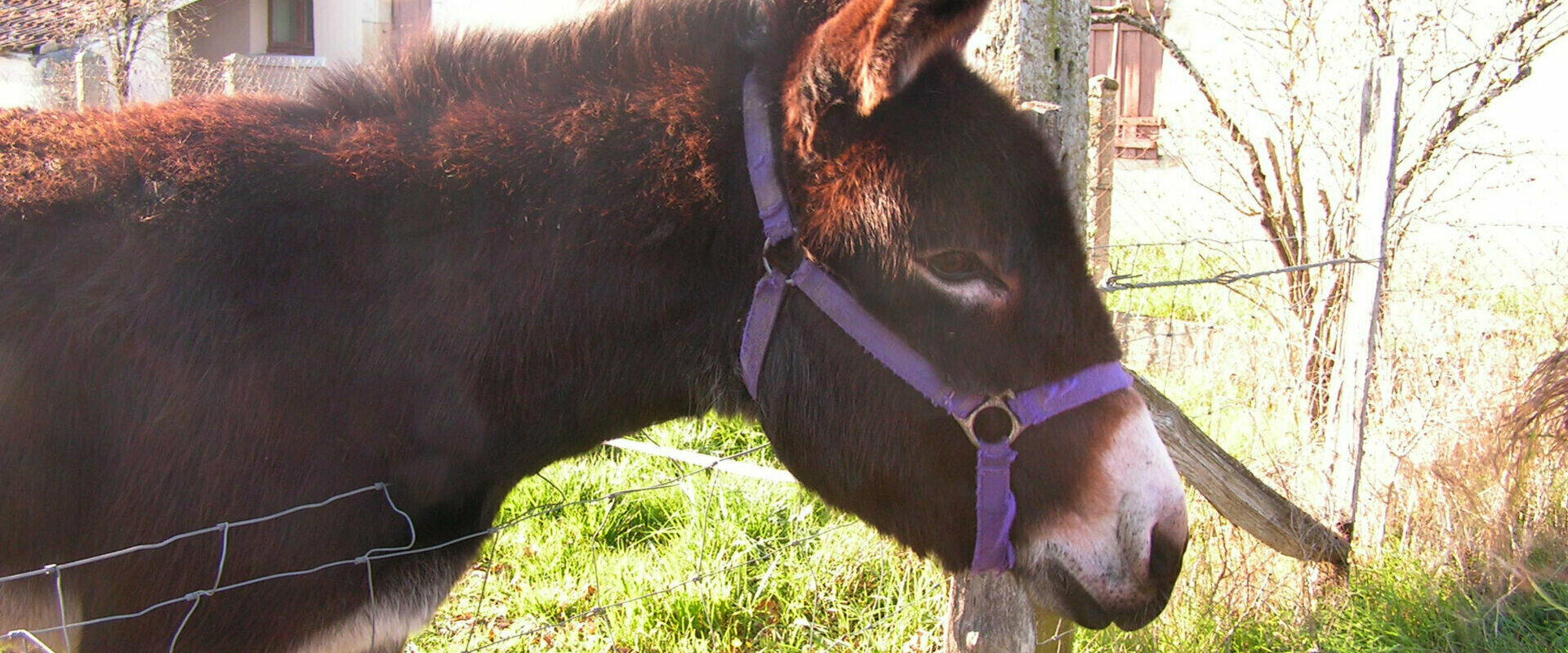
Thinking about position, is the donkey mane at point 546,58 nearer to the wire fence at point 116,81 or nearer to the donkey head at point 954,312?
the donkey head at point 954,312

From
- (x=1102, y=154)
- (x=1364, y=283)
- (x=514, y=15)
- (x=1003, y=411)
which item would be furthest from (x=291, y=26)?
(x=1003, y=411)

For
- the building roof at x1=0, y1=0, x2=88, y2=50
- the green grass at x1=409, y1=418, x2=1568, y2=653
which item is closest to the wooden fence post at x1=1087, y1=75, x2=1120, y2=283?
the green grass at x1=409, y1=418, x2=1568, y2=653

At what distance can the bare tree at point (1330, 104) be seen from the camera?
4438 millimetres

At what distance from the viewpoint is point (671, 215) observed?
1766 mm

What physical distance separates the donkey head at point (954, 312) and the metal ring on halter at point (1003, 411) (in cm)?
2

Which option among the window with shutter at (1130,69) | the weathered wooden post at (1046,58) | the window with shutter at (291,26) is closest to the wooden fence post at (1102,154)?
the weathered wooden post at (1046,58)

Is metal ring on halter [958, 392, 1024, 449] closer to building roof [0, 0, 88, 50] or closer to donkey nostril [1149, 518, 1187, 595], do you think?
donkey nostril [1149, 518, 1187, 595]

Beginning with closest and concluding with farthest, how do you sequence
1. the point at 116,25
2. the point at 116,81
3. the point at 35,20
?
the point at 35,20 → the point at 116,81 → the point at 116,25

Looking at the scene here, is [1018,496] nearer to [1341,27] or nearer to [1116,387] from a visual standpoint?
[1116,387]

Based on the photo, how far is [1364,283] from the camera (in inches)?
134

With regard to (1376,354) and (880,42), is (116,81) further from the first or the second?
(1376,354)

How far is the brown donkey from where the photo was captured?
1644 mm

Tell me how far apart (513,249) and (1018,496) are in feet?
3.30

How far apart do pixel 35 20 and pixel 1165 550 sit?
34.7 ft
